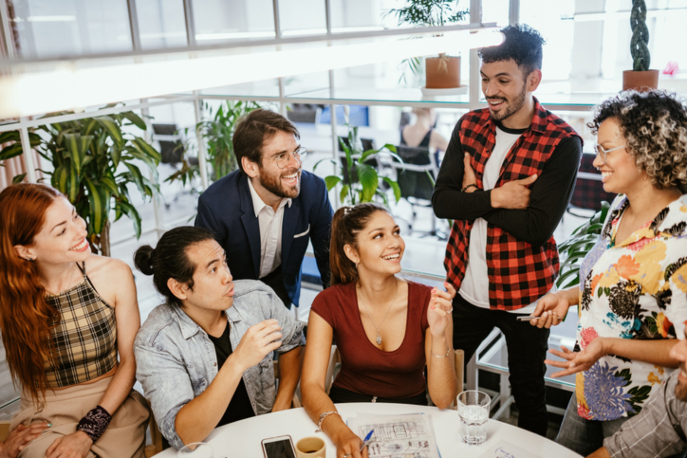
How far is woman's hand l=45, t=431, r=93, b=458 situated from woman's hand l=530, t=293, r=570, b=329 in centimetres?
150

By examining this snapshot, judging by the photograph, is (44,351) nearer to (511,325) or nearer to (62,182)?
(62,182)

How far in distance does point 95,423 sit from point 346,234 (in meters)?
1.07

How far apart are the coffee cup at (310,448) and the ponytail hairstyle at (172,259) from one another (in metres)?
0.66

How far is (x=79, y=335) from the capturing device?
1.98 meters

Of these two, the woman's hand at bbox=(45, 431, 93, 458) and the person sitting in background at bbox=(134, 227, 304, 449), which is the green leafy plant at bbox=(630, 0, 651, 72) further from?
the woman's hand at bbox=(45, 431, 93, 458)

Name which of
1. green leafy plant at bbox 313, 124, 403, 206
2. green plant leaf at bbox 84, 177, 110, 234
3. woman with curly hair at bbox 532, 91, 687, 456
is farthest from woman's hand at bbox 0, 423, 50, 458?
green leafy plant at bbox 313, 124, 403, 206

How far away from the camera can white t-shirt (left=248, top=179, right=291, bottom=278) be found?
2412mm

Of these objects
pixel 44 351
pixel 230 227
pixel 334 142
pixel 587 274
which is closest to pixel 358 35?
pixel 587 274

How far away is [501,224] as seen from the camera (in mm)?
2090

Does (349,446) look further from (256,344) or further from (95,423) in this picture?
(95,423)

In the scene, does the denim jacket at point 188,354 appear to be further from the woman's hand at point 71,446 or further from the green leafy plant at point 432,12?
the green leafy plant at point 432,12

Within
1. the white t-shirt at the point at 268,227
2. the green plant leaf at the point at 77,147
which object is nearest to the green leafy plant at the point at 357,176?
the white t-shirt at the point at 268,227

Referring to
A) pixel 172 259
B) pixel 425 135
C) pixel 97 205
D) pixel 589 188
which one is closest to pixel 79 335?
pixel 172 259

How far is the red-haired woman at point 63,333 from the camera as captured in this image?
1868 millimetres
